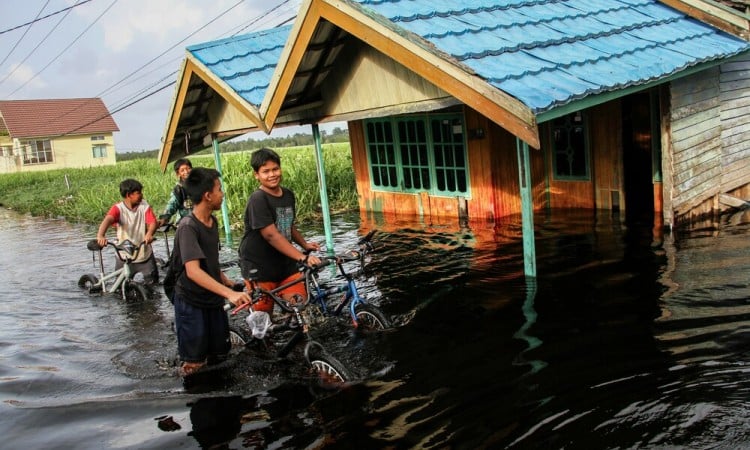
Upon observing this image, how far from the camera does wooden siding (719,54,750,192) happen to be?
10.2 metres

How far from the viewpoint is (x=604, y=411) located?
4.23 metres

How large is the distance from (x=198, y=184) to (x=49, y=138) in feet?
167

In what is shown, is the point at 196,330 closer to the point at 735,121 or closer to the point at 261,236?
the point at 261,236

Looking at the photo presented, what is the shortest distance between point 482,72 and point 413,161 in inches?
253

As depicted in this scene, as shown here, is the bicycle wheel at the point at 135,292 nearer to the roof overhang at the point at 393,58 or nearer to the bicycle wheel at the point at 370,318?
the roof overhang at the point at 393,58

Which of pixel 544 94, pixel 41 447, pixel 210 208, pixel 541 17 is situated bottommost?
pixel 41 447

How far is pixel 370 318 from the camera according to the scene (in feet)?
19.9

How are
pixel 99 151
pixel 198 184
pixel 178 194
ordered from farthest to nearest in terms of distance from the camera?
pixel 99 151 → pixel 178 194 → pixel 198 184

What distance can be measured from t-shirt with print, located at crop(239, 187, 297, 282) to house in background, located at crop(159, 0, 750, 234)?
80.2 inches

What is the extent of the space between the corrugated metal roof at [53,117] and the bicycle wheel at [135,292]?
4227 centimetres

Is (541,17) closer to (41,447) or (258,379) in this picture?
(258,379)

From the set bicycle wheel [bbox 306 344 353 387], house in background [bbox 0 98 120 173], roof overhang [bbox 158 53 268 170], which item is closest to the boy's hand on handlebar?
bicycle wheel [bbox 306 344 353 387]

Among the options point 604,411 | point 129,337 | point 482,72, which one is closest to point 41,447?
point 129,337

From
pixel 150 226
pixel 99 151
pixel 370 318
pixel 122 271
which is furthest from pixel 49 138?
pixel 370 318
